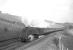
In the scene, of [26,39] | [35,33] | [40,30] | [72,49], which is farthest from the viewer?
[40,30]

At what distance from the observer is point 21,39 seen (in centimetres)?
2064

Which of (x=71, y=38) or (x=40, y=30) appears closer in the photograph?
(x=71, y=38)

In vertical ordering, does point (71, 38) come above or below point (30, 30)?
below

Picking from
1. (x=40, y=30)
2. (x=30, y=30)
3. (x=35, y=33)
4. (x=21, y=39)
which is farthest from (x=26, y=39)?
(x=40, y=30)

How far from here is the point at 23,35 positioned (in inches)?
819

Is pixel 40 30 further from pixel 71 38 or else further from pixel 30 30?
pixel 71 38

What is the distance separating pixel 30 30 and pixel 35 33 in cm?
248

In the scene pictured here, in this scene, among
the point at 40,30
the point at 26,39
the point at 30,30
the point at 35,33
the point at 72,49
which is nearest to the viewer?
the point at 72,49

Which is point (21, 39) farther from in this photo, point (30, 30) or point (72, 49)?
point (72, 49)

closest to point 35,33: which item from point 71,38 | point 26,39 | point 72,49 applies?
point 26,39

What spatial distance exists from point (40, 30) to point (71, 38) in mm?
10620

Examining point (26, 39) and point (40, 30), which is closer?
point (26, 39)

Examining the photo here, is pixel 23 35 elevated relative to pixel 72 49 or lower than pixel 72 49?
elevated

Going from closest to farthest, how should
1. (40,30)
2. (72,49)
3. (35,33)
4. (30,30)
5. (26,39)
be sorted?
(72,49)
(26,39)
(30,30)
(35,33)
(40,30)
